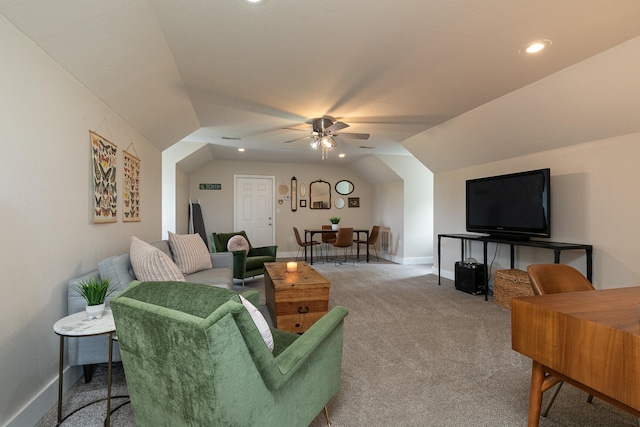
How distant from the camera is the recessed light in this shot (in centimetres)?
209

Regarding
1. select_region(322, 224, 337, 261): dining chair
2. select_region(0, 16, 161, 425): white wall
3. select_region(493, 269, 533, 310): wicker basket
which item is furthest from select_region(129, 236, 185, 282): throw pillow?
select_region(322, 224, 337, 261): dining chair

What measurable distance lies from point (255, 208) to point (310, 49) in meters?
5.34

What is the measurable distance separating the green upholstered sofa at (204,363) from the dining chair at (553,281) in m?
1.18

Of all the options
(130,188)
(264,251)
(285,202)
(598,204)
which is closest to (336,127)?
(130,188)

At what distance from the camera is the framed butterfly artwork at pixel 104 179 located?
228 cm

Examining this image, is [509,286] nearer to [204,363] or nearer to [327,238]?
[204,363]

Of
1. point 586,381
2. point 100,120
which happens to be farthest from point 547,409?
point 100,120

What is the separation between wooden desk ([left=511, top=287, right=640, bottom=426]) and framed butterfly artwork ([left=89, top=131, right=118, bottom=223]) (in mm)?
2812

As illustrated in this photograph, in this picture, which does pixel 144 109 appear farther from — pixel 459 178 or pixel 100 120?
pixel 459 178

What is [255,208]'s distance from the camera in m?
7.25

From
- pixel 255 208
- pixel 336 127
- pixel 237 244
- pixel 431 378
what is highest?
pixel 336 127

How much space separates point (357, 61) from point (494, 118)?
1.99 meters

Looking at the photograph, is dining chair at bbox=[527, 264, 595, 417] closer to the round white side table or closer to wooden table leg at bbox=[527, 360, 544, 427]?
wooden table leg at bbox=[527, 360, 544, 427]

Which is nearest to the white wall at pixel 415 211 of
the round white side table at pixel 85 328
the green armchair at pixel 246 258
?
the green armchair at pixel 246 258
